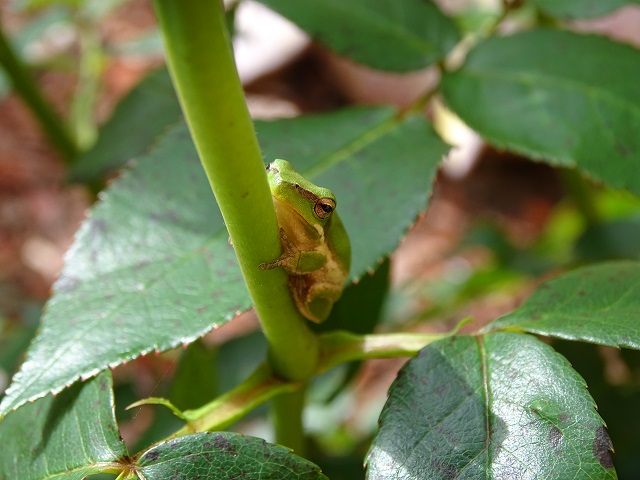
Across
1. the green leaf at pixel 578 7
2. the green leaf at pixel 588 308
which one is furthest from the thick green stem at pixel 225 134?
the green leaf at pixel 578 7

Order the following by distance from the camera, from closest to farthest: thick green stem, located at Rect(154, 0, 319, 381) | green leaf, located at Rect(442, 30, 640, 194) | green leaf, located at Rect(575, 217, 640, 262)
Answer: thick green stem, located at Rect(154, 0, 319, 381) → green leaf, located at Rect(442, 30, 640, 194) → green leaf, located at Rect(575, 217, 640, 262)

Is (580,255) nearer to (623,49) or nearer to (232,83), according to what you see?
(623,49)

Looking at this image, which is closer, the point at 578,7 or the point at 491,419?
the point at 491,419

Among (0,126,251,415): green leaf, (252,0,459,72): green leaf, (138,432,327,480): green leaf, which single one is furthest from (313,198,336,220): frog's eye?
(252,0,459,72): green leaf

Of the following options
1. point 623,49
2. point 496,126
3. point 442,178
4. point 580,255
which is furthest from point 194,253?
point 442,178

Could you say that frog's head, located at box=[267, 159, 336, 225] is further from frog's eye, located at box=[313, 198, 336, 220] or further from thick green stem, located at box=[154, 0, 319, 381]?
thick green stem, located at box=[154, 0, 319, 381]

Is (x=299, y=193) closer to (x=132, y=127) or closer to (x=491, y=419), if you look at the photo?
(x=491, y=419)

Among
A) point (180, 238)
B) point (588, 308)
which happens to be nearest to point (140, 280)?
point (180, 238)
